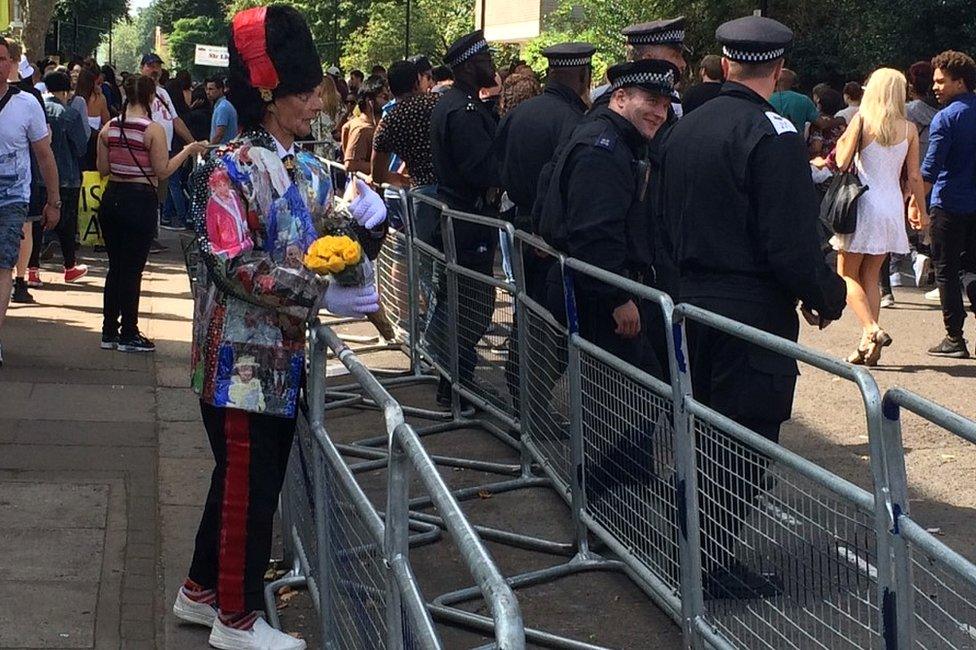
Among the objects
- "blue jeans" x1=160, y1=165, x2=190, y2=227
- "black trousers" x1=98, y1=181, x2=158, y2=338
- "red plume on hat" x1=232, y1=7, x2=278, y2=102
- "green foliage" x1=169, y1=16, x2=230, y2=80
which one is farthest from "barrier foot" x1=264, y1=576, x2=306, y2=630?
"green foliage" x1=169, y1=16, x2=230, y2=80

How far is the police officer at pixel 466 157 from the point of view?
26.0 feet

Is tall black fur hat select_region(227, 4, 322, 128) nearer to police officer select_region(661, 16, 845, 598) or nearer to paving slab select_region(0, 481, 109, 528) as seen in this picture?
police officer select_region(661, 16, 845, 598)

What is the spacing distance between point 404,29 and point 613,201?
63.8 metres

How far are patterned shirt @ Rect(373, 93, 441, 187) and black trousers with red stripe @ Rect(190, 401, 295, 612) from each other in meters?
5.07

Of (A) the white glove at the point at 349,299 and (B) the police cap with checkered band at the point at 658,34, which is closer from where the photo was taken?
(A) the white glove at the point at 349,299

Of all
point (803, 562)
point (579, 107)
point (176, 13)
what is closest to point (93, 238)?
point (579, 107)

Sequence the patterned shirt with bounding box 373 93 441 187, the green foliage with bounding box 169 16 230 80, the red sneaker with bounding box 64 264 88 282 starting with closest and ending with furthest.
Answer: the patterned shirt with bounding box 373 93 441 187 → the red sneaker with bounding box 64 264 88 282 → the green foliage with bounding box 169 16 230 80

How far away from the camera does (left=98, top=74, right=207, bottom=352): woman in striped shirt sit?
31.6 ft

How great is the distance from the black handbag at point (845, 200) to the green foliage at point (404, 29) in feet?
179

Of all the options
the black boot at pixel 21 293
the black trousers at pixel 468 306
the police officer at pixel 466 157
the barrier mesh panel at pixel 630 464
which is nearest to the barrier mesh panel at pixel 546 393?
the barrier mesh panel at pixel 630 464

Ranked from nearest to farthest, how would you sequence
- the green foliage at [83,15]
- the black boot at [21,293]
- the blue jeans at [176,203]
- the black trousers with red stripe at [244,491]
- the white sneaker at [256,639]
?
the black trousers with red stripe at [244,491] → the white sneaker at [256,639] → the black boot at [21,293] → the blue jeans at [176,203] → the green foliage at [83,15]

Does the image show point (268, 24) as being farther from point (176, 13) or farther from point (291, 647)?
point (176, 13)

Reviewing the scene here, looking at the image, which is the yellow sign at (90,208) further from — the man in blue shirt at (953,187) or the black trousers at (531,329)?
the man in blue shirt at (953,187)

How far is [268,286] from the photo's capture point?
435cm
